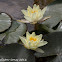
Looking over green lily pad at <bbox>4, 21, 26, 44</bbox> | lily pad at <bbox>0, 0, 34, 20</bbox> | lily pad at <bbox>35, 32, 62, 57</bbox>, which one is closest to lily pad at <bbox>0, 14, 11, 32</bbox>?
green lily pad at <bbox>4, 21, 26, 44</bbox>

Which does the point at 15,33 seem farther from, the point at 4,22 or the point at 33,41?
the point at 33,41

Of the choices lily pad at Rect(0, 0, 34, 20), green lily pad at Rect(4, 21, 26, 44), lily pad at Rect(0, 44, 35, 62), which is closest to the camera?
lily pad at Rect(0, 44, 35, 62)

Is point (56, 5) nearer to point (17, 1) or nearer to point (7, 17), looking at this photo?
point (7, 17)

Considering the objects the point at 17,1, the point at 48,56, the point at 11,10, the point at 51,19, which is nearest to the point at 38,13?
the point at 51,19

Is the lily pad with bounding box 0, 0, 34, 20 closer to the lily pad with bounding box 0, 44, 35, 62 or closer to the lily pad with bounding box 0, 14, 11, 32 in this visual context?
the lily pad with bounding box 0, 14, 11, 32

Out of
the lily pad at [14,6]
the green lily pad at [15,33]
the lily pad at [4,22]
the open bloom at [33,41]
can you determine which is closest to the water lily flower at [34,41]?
the open bloom at [33,41]

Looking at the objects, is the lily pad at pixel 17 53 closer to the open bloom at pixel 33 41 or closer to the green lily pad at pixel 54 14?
the open bloom at pixel 33 41
